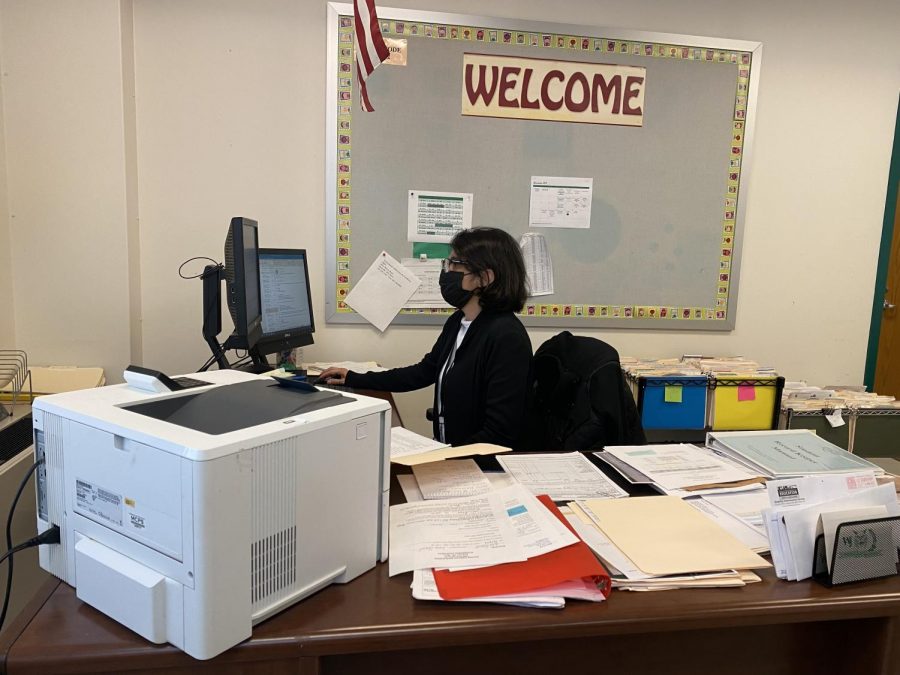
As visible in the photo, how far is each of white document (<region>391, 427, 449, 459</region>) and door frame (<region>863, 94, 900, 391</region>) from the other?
9.53 feet

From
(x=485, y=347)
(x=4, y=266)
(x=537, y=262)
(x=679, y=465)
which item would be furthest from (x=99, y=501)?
(x=537, y=262)

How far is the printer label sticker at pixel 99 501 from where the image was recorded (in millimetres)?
770

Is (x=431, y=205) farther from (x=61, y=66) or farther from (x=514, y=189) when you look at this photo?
(x=61, y=66)

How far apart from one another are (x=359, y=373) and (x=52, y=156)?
1.46 m

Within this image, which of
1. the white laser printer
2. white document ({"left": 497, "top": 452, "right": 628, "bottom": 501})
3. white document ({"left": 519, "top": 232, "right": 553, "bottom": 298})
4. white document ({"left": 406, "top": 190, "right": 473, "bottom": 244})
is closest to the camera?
the white laser printer

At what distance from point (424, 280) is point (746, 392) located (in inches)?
61.0

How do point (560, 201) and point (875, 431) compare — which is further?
point (560, 201)

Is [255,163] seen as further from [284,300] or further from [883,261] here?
[883,261]

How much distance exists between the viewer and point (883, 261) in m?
3.11

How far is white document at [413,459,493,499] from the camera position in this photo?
116 cm

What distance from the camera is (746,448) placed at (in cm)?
141

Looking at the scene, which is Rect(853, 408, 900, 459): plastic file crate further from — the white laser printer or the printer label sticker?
the printer label sticker

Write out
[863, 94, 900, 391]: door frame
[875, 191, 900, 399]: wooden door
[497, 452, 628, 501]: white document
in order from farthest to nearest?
[875, 191, 900, 399]: wooden door, [863, 94, 900, 391]: door frame, [497, 452, 628, 501]: white document

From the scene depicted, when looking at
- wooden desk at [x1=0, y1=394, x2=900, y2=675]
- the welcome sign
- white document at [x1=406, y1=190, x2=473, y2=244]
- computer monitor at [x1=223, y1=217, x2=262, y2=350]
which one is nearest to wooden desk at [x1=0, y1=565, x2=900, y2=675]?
wooden desk at [x1=0, y1=394, x2=900, y2=675]
